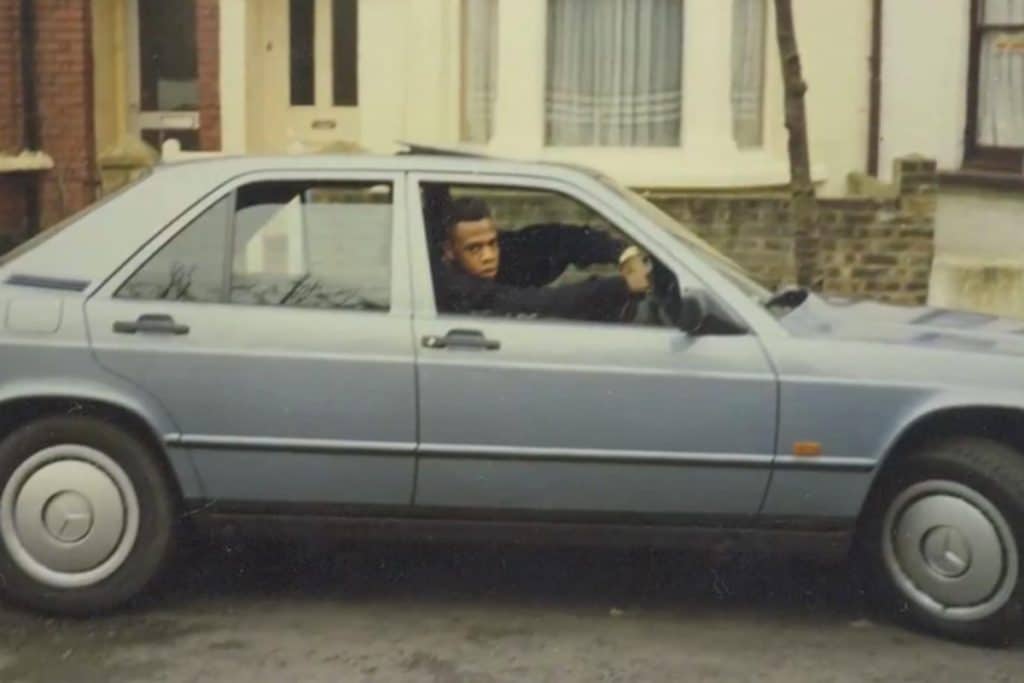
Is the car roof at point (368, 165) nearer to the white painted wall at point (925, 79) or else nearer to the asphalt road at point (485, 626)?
the asphalt road at point (485, 626)

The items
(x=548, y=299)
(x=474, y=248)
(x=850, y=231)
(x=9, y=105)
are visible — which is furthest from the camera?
(x=9, y=105)

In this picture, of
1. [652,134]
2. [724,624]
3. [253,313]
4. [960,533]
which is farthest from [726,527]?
[652,134]

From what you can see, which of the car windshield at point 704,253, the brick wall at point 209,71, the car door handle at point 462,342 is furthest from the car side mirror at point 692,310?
the brick wall at point 209,71

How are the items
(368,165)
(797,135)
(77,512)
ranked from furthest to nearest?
(797,135)
(368,165)
(77,512)

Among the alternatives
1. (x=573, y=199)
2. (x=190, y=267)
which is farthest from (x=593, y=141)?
(x=190, y=267)

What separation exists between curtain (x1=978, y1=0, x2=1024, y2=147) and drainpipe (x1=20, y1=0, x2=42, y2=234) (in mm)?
6987

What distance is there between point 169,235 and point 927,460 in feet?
8.80

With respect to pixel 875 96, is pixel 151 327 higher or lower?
lower

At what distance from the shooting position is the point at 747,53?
1239 cm

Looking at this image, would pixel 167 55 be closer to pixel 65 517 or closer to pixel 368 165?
pixel 368 165

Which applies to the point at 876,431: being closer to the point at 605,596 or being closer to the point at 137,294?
the point at 605,596

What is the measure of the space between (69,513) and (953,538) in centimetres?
295

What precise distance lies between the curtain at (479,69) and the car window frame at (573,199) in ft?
21.8

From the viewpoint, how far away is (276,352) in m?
5.69
